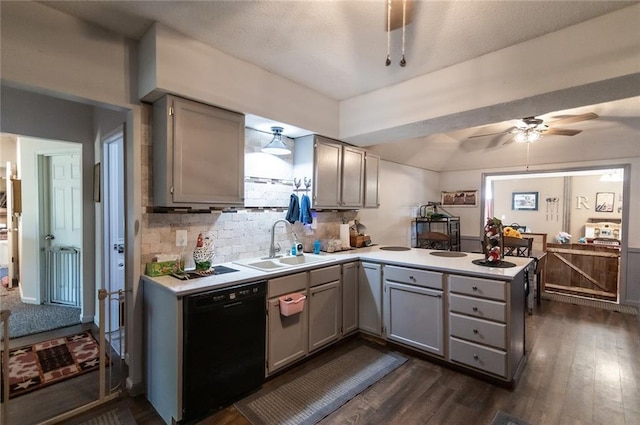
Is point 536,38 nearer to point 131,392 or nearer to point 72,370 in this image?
point 131,392

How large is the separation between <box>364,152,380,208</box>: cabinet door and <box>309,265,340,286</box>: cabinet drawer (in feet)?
4.04

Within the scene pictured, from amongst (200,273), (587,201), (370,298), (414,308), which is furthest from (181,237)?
(587,201)

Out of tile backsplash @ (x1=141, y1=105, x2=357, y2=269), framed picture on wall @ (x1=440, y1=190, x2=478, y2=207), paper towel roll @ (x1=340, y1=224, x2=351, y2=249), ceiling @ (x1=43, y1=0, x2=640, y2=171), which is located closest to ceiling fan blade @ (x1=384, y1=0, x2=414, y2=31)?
ceiling @ (x1=43, y1=0, x2=640, y2=171)

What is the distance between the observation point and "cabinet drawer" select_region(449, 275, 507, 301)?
90.7 inches

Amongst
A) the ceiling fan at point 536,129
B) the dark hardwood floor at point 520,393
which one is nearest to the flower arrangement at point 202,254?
the dark hardwood floor at point 520,393

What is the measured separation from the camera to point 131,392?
7.29 feet

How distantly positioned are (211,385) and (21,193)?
4211mm

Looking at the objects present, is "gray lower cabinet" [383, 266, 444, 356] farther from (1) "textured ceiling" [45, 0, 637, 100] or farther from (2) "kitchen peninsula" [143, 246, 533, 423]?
(1) "textured ceiling" [45, 0, 637, 100]

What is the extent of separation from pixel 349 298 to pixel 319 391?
101cm

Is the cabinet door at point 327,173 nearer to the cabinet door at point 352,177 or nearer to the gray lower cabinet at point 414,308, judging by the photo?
the cabinet door at point 352,177

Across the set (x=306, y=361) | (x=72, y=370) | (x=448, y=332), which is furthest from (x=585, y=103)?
(x=72, y=370)

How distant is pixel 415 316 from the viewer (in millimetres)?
2777

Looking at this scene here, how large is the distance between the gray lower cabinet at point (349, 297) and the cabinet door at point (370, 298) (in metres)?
0.06

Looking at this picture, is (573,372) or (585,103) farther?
(573,372)
